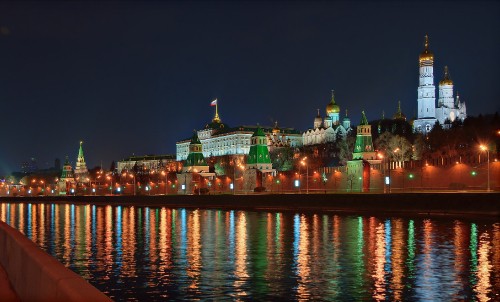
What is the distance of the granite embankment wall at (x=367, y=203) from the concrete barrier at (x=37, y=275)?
27.3 m

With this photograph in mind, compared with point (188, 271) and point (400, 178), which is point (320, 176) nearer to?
point (400, 178)

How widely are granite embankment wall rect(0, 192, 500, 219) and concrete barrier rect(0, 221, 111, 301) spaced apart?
2731 cm

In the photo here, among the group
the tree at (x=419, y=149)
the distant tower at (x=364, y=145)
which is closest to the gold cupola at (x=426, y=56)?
the tree at (x=419, y=149)

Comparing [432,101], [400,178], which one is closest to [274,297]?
[400,178]

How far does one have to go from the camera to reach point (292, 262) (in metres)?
19.0

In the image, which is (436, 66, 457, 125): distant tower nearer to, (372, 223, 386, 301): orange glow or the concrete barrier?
(372, 223, 386, 301): orange glow

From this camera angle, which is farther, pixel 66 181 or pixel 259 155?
pixel 66 181

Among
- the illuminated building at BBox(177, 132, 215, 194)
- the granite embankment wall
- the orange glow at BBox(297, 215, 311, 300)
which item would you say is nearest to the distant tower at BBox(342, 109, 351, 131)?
the illuminated building at BBox(177, 132, 215, 194)

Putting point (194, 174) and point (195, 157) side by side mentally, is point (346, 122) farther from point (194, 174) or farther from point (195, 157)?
point (194, 174)

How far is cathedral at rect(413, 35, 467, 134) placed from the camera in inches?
5704

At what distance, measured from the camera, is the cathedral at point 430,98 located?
14488cm

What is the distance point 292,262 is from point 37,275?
10.8 m

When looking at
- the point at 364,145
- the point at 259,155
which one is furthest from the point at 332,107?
the point at 364,145

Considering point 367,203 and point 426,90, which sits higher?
point 426,90
